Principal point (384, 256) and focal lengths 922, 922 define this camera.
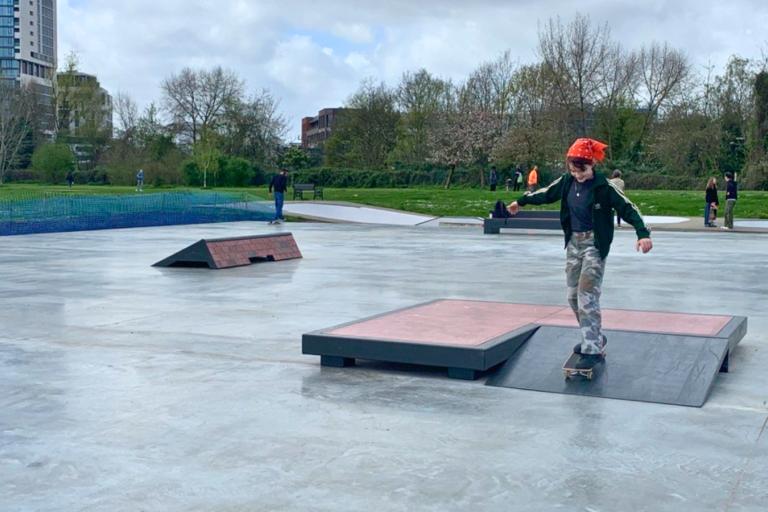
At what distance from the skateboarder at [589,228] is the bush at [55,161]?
224 feet

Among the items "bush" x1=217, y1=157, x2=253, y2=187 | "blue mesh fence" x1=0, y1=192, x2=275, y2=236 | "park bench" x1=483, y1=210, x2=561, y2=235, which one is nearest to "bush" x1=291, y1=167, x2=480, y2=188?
"bush" x1=217, y1=157, x2=253, y2=187

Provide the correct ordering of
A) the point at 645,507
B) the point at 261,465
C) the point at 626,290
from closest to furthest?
1. the point at 645,507
2. the point at 261,465
3. the point at 626,290

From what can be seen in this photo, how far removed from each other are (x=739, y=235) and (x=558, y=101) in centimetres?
3428

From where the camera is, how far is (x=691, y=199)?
4000 centimetres

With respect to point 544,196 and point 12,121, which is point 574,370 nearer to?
point 544,196

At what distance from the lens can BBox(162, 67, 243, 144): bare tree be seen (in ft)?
237

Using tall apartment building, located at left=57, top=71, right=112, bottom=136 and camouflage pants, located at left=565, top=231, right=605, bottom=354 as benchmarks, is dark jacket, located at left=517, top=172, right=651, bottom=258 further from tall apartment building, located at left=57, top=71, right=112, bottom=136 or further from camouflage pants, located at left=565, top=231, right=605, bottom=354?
tall apartment building, located at left=57, top=71, right=112, bottom=136

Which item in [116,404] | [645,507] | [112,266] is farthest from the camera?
[112,266]

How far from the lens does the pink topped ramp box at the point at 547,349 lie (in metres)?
6.57

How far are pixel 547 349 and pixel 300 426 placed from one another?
2497 mm

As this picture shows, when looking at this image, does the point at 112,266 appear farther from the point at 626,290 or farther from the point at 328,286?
the point at 626,290

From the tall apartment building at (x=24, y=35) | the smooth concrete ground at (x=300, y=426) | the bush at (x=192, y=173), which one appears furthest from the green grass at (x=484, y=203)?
the tall apartment building at (x=24, y=35)

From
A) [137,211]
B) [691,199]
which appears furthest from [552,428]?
[691,199]

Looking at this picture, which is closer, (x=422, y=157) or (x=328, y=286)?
(x=328, y=286)
